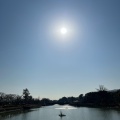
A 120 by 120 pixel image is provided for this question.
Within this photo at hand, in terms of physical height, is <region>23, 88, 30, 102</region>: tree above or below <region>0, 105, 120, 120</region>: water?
above

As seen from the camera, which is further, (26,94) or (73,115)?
(26,94)

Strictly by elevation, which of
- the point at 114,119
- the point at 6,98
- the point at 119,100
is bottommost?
the point at 114,119

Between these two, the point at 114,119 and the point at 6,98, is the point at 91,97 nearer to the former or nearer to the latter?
the point at 6,98

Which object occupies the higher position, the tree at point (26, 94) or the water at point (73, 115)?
the tree at point (26, 94)

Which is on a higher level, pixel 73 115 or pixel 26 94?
pixel 26 94

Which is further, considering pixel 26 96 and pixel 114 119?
pixel 26 96

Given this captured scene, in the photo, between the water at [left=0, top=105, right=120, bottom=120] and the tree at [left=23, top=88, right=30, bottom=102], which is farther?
the tree at [left=23, top=88, right=30, bottom=102]

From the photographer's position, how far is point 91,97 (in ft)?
566

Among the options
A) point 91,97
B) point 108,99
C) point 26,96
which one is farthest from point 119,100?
point 26,96

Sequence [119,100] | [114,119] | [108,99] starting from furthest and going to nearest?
[108,99]
[119,100]
[114,119]

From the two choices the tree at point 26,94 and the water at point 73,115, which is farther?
the tree at point 26,94

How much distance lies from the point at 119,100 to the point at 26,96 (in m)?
87.2

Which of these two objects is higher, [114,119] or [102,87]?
[102,87]

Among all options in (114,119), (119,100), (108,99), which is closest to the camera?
(114,119)
